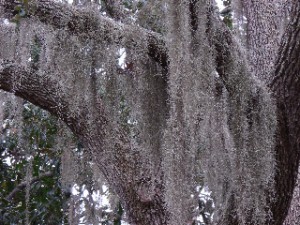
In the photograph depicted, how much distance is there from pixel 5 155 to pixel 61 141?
1.30m

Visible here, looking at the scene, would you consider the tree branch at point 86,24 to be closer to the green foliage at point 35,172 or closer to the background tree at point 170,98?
the background tree at point 170,98

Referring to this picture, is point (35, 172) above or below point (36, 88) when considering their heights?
below

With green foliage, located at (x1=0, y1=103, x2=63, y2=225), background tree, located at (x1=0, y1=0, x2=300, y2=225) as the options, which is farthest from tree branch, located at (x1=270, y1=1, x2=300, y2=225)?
green foliage, located at (x1=0, y1=103, x2=63, y2=225)

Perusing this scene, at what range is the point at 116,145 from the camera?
2.44m

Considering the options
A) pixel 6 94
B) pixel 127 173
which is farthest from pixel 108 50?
pixel 6 94

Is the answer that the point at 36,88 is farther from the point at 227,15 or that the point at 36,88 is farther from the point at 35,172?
the point at 227,15

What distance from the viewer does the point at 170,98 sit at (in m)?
1.94

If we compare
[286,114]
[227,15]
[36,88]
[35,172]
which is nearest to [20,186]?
[35,172]

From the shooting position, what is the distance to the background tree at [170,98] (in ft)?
6.08

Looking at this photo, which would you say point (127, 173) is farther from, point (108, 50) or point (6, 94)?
point (6, 94)

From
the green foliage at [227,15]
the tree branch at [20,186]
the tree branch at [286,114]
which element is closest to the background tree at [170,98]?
the tree branch at [286,114]

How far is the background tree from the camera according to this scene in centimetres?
185

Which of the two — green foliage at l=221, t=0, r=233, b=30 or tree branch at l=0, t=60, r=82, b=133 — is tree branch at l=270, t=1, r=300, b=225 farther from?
green foliage at l=221, t=0, r=233, b=30

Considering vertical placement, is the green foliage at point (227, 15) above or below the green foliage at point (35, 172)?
above
